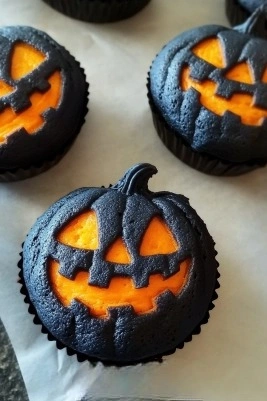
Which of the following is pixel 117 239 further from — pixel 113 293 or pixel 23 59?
pixel 23 59

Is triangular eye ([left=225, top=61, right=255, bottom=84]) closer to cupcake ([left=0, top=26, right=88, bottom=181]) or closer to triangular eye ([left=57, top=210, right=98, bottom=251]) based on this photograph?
cupcake ([left=0, top=26, right=88, bottom=181])

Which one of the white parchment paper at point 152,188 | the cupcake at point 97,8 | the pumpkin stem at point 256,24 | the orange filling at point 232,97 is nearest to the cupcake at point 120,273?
the white parchment paper at point 152,188

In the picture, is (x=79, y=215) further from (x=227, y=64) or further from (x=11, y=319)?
(x=227, y=64)

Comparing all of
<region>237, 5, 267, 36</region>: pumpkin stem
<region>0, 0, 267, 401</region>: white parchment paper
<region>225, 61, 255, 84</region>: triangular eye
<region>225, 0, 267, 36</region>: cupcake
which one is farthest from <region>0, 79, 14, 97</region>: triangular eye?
<region>225, 0, 267, 36</region>: cupcake

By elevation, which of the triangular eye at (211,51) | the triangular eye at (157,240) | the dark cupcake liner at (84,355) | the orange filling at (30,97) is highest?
the triangular eye at (211,51)

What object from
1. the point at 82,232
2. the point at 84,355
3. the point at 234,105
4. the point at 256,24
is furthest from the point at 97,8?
the point at 84,355

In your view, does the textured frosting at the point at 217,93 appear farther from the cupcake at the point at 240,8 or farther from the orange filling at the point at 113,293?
the orange filling at the point at 113,293
